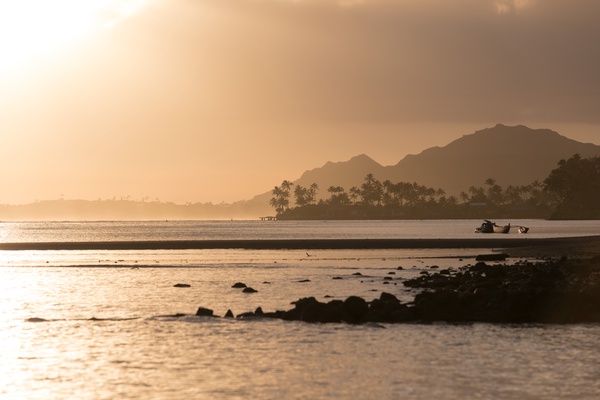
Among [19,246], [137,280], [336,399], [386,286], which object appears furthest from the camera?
[19,246]

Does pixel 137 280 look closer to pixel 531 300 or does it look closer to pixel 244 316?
pixel 244 316

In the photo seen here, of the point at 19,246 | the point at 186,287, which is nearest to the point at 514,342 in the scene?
the point at 186,287

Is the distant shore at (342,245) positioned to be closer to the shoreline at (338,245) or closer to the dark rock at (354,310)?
the shoreline at (338,245)

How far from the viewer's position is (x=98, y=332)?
4172 cm

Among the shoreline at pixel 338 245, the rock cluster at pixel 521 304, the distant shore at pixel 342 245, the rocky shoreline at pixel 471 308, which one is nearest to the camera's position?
the rocky shoreline at pixel 471 308

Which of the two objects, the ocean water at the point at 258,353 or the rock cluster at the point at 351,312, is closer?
the ocean water at the point at 258,353

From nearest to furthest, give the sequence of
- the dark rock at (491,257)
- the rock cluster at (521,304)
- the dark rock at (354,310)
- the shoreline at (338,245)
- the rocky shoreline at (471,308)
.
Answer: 1. the dark rock at (354,310)
2. the rocky shoreline at (471,308)
3. the rock cluster at (521,304)
4. the dark rock at (491,257)
5. the shoreline at (338,245)

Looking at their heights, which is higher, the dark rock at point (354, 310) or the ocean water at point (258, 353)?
the dark rock at point (354, 310)

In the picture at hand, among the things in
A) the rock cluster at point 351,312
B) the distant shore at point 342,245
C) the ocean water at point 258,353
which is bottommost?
the ocean water at point 258,353

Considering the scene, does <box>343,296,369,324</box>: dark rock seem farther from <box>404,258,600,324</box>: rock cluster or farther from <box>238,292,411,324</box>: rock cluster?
<box>404,258,600,324</box>: rock cluster

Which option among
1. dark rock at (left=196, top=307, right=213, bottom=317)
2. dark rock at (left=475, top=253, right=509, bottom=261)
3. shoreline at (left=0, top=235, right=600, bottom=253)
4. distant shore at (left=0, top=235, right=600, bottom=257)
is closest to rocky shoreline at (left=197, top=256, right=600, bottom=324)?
dark rock at (left=196, top=307, right=213, bottom=317)

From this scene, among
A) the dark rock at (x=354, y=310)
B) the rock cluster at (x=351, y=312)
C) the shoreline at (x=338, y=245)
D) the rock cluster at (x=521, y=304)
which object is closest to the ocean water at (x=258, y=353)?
the rock cluster at (x=351, y=312)

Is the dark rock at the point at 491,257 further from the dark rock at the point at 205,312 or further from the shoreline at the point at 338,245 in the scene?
the dark rock at the point at 205,312

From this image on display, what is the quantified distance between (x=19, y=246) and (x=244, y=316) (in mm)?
119452
